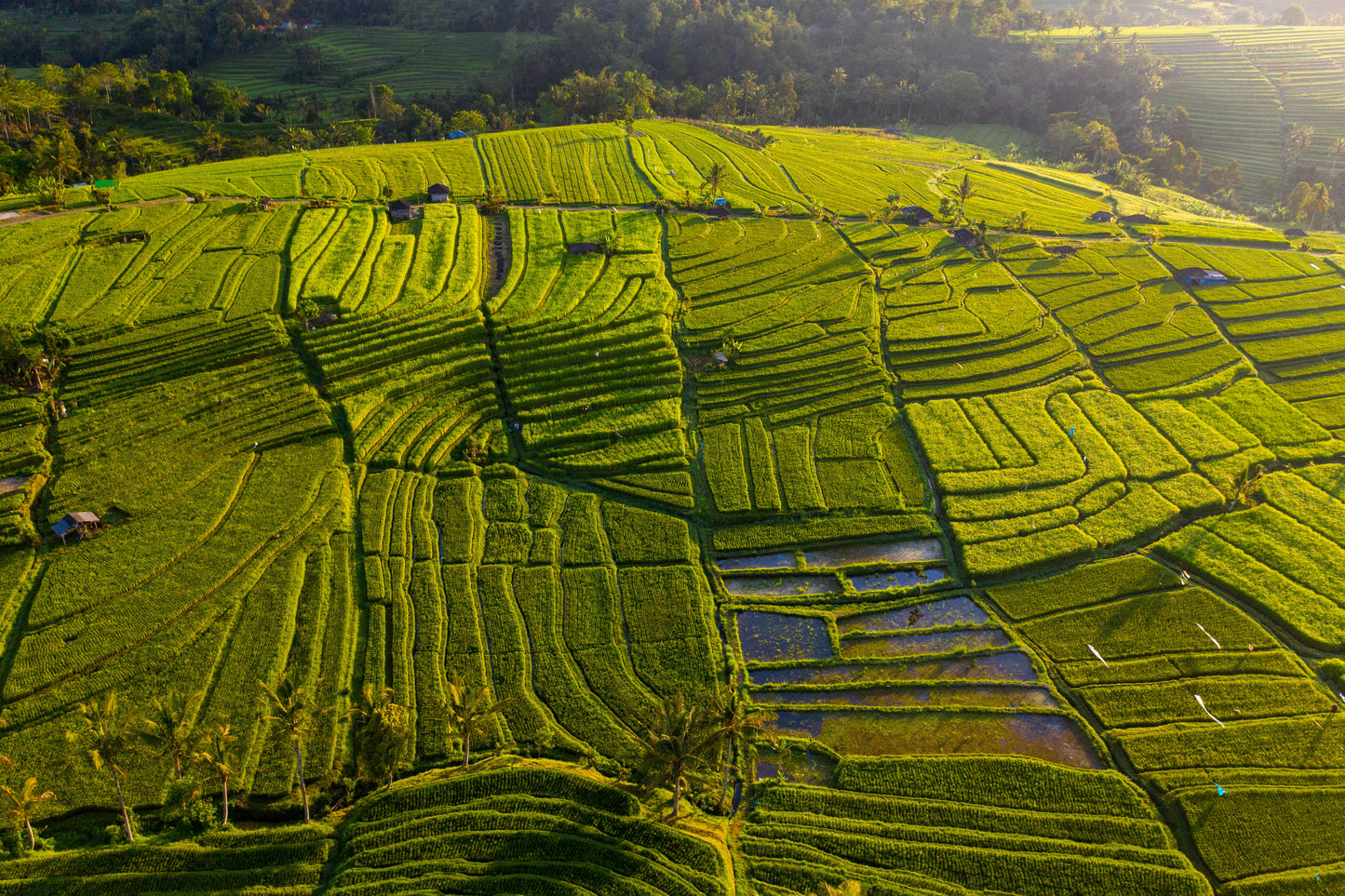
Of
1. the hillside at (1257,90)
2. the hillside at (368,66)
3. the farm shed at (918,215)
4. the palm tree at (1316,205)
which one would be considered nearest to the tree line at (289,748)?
the farm shed at (918,215)

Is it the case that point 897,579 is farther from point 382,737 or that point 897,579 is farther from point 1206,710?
point 382,737

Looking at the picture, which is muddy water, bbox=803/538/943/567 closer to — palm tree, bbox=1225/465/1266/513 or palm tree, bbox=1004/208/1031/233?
palm tree, bbox=1225/465/1266/513

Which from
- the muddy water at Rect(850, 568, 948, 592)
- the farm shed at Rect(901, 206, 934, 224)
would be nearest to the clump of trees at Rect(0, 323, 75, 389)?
the muddy water at Rect(850, 568, 948, 592)

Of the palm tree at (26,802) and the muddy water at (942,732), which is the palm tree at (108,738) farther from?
the muddy water at (942,732)

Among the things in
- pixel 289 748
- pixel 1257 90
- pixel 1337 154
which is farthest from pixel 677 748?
pixel 1257 90

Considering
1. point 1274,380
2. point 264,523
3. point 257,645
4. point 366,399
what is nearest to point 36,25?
point 366,399
